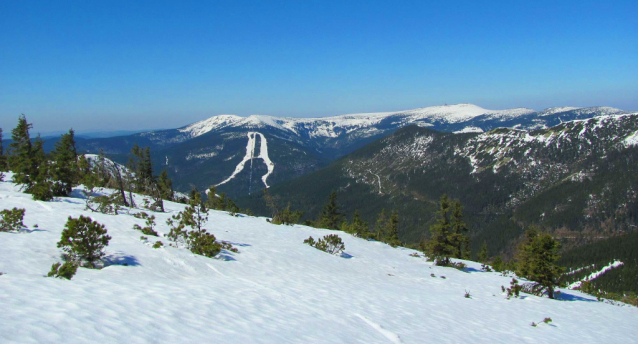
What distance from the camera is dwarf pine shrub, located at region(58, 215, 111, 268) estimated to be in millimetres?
13078

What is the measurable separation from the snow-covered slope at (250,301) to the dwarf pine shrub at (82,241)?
0.76m

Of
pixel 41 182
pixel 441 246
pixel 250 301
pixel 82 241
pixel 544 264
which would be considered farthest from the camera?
pixel 441 246

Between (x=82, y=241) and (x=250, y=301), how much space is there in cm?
763

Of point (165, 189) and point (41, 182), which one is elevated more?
point (41, 182)

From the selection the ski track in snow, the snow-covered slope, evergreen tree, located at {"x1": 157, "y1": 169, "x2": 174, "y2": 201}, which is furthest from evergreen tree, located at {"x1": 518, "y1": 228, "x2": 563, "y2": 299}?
evergreen tree, located at {"x1": 157, "y1": 169, "x2": 174, "y2": 201}

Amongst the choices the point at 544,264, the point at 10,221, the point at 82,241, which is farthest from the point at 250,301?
the point at 544,264

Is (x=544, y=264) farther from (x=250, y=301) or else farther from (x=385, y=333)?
(x=250, y=301)

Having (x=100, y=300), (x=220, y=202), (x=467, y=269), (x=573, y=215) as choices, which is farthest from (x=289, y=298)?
(x=573, y=215)

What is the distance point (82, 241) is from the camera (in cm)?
1318

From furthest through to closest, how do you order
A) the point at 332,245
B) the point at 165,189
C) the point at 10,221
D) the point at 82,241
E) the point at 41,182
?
the point at 165,189 → the point at 332,245 → the point at 41,182 → the point at 10,221 → the point at 82,241

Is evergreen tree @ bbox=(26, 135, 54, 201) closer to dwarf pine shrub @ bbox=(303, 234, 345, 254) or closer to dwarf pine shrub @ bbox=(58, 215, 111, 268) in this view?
dwarf pine shrub @ bbox=(58, 215, 111, 268)

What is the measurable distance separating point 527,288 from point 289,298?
56.7 feet

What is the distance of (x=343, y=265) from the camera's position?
2273cm

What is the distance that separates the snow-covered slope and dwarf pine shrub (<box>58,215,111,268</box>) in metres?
0.76
